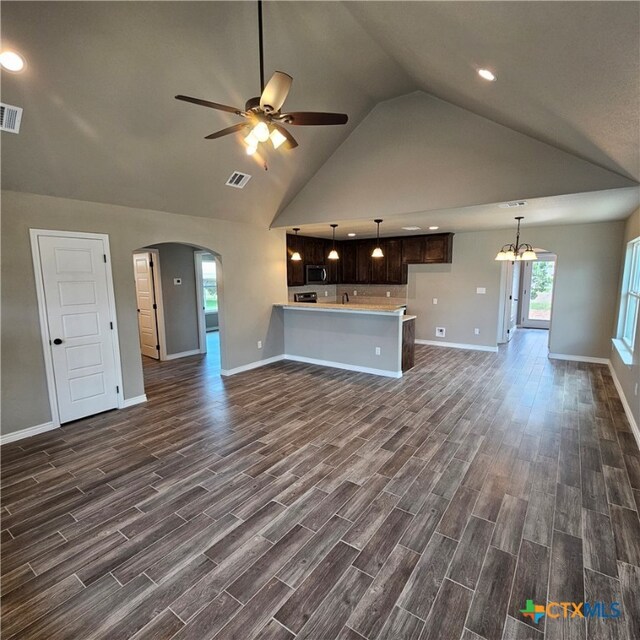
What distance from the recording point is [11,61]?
238 cm

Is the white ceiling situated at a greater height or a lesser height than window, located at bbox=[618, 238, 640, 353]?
greater

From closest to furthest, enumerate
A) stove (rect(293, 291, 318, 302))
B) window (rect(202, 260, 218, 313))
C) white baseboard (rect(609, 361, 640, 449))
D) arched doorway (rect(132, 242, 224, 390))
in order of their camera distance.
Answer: white baseboard (rect(609, 361, 640, 449))
arched doorway (rect(132, 242, 224, 390))
stove (rect(293, 291, 318, 302))
window (rect(202, 260, 218, 313))

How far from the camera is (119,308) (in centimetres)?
432

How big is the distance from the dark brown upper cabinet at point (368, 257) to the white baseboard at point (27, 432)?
486 centimetres

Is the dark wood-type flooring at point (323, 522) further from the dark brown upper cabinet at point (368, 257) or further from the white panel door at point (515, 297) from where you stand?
the white panel door at point (515, 297)

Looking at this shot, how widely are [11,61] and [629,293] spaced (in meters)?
7.33

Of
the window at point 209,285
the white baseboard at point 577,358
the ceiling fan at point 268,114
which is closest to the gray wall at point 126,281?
the ceiling fan at point 268,114

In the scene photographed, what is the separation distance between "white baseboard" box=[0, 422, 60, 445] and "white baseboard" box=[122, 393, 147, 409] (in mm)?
750

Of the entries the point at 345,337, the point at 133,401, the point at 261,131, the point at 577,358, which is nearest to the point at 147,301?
the point at 133,401

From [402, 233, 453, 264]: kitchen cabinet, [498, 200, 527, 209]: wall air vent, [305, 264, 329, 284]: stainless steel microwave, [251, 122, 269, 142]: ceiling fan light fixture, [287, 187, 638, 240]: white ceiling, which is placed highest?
[251, 122, 269, 142]: ceiling fan light fixture

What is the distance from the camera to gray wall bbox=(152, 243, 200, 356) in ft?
22.3

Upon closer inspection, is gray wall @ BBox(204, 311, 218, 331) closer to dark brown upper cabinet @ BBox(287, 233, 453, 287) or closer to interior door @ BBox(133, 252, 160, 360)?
interior door @ BBox(133, 252, 160, 360)

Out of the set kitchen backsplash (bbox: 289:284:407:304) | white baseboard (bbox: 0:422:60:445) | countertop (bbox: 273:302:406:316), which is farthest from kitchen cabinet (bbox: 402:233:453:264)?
white baseboard (bbox: 0:422:60:445)

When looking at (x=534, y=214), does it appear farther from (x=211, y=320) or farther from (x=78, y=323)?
(x=211, y=320)
